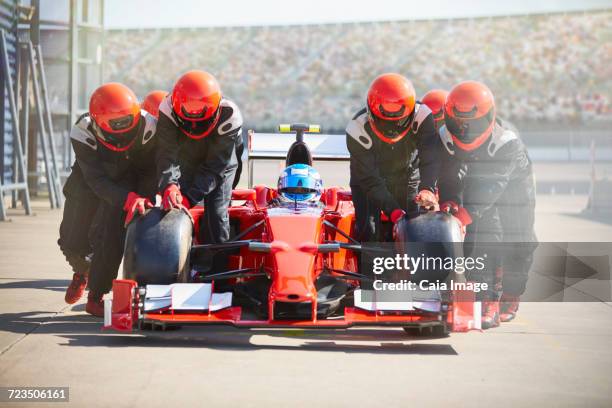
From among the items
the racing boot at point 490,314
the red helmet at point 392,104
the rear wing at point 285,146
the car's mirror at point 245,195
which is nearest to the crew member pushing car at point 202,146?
the car's mirror at point 245,195

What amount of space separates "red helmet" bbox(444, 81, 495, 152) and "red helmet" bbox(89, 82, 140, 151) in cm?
273

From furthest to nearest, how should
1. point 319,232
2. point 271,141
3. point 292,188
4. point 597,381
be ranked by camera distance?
point 271,141 → point 292,188 → point 319,232 → point 597,381

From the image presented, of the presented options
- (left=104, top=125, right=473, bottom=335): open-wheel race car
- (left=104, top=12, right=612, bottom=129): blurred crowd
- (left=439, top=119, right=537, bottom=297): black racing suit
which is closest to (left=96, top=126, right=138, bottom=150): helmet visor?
(left=104, top=125, right=473, bottom=335): open-wheel race car

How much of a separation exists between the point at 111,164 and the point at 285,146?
8.52 feet

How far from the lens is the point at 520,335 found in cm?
773

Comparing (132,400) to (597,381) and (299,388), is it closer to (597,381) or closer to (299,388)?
(299,388)

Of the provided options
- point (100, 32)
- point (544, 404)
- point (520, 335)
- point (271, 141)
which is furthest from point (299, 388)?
point (100, 32)

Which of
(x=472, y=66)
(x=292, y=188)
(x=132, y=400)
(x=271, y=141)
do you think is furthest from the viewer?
(x=472, y=66)

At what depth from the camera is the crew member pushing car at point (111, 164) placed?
8133 mm

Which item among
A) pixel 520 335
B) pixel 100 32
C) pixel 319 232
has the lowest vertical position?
pixel 520 335

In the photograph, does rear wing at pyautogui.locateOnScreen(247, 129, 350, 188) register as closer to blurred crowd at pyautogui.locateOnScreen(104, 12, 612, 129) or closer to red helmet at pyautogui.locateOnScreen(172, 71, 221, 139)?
red helmet at pyautogui.locateOnScreen(172, 71, 221, 139)

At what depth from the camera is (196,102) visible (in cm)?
794

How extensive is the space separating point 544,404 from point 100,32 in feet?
63.9

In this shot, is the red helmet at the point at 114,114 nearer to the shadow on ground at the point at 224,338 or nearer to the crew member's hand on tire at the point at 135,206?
the crew member's hand on tire at the point at 135,206
